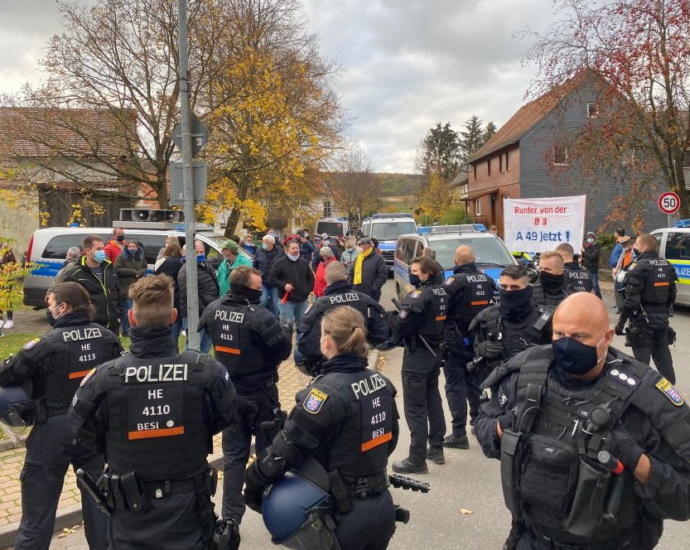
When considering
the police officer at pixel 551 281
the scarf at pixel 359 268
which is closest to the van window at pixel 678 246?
the scarf at pixel 359 268

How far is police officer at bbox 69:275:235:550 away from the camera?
258cm

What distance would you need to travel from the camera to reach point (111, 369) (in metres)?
2.62

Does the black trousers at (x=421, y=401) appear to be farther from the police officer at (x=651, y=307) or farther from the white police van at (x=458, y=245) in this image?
the white police van at (x=458, y=245)

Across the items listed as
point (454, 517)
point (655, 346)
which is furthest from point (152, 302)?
point (655, 346)

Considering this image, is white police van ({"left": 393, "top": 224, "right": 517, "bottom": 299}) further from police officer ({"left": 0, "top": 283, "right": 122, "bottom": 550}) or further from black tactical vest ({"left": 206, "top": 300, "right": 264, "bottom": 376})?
police officer ({"left": 0, "top": 283, "right": 122, "bottom": 550})

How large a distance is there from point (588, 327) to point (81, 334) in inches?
114

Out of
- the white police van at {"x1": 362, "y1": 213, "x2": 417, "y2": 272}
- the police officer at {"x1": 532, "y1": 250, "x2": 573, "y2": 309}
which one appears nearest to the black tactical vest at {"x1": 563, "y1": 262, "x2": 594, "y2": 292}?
the police officer at {"x1": 532, "y1": 250, "x2": 573, "y2": 309}

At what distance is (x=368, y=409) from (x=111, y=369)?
123 centimetres

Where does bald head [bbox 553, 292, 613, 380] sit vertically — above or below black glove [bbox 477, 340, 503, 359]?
above

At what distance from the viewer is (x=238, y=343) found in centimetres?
409

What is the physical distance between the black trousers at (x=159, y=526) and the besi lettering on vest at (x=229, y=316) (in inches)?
62.7

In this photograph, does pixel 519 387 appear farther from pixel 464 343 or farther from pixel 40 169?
pixel 40 169

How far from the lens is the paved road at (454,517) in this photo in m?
3.84

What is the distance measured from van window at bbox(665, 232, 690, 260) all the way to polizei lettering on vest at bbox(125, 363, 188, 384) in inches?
510
